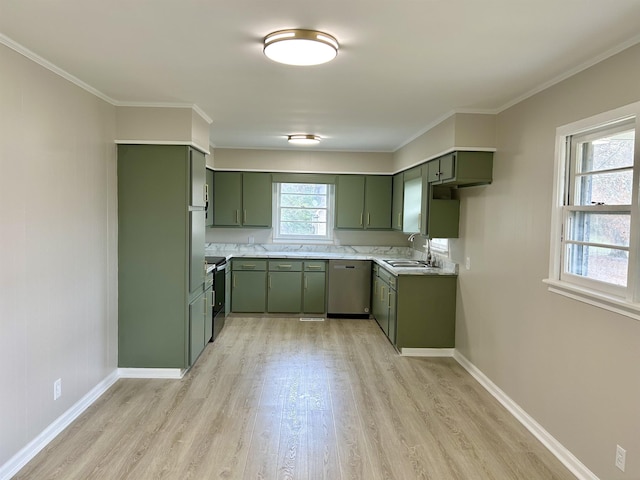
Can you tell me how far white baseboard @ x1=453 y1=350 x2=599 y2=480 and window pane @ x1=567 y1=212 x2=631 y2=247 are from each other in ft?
4.23

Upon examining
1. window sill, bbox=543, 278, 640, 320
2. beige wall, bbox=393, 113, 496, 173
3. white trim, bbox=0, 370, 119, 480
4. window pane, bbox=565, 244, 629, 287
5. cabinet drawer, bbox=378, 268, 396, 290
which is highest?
beige wall, bbox=393, 113, 496, 173

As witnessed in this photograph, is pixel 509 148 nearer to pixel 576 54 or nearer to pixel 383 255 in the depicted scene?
pixel 576 54

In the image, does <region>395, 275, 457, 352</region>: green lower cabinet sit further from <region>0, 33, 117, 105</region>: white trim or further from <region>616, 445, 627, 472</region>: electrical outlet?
<region>0, 33, 117, 105</region>: white trim

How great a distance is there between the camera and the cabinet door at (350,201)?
642cm

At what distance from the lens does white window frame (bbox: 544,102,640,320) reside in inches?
86.8

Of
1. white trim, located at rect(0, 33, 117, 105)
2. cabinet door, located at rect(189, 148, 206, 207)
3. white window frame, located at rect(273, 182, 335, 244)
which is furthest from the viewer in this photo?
white window frame, located at rect(273, 182, 335, 244)

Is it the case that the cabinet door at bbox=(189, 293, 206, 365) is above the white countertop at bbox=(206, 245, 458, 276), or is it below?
below

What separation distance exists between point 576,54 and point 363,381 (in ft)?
9.64

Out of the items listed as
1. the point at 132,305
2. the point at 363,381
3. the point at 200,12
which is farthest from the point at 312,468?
the point at 200,12

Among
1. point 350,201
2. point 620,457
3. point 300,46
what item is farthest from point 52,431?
point 350,201

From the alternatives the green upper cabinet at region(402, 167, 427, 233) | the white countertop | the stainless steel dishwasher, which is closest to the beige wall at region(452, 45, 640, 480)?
the white countertop

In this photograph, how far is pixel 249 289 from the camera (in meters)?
6.12

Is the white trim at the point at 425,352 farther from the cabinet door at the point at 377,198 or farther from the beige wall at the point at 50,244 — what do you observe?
the beige wall at the point at 50,244

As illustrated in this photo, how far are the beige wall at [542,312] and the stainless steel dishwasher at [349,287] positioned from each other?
1861 mm
